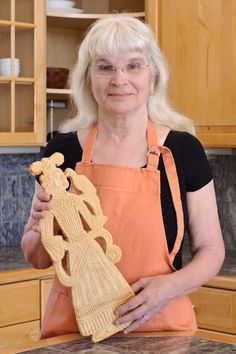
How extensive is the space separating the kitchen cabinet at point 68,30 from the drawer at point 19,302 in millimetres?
929

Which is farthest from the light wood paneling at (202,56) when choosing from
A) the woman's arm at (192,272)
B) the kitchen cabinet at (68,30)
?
the woman's arm at (192,272)

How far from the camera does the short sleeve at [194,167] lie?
1943mm

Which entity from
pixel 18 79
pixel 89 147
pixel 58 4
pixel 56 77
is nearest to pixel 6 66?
pixel 18 79

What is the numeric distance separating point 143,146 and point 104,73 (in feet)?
0.68

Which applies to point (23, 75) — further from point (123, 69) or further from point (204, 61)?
point (123, 69)

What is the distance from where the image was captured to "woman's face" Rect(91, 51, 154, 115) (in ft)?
6.13

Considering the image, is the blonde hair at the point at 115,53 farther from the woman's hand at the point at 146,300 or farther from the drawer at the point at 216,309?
the drawer at the point at 216,309

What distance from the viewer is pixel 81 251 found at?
1736mm

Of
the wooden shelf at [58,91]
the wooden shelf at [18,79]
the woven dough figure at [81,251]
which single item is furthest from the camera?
the wooden shelf at [58,91]

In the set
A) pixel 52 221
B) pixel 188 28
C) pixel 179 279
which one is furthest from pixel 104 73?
pixel 188 28

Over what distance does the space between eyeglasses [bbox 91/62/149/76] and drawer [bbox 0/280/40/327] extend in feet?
4.51

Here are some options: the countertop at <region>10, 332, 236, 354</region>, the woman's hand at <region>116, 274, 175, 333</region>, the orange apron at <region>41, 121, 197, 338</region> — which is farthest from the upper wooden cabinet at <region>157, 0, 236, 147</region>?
the countertop at <region>10, 332, 236, 354</region>

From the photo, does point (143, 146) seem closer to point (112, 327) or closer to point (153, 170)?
point (153, 170)

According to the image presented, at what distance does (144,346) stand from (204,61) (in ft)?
6.44
